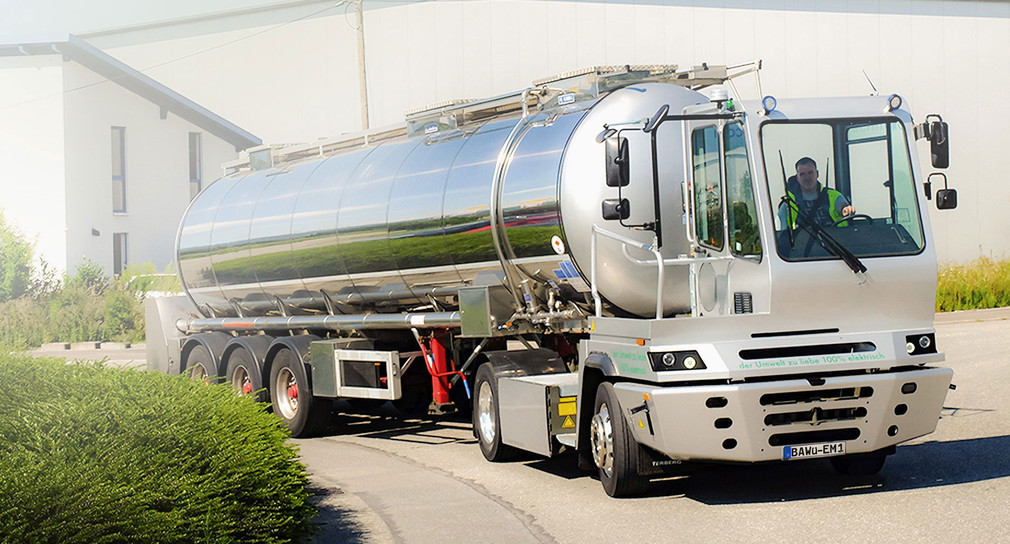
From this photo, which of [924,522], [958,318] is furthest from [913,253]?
[958,318]

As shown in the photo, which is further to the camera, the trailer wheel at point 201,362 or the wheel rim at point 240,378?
the trailer wheel at point 201,362

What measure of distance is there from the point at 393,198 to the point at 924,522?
24.2ft

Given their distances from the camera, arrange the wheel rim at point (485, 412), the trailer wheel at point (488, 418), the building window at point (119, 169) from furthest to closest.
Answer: the building window at point (119, 169)
the wheel rim at point (485, 412)
the trailer wheel at point (488, 418)

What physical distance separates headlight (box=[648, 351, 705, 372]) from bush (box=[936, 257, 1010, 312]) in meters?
21.6

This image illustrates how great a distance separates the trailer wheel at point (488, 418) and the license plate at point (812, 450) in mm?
3439

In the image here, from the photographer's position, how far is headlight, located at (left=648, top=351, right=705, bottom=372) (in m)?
9.18

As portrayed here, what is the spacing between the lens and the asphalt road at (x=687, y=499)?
27.7ft

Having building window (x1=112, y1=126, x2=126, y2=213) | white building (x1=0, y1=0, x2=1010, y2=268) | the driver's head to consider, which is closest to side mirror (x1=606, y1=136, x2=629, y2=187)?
the driver's head

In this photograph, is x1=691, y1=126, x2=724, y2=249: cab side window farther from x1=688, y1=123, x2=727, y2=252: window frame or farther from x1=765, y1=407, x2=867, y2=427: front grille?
x1=765, y1=407, x2=867, y2=427: front grille

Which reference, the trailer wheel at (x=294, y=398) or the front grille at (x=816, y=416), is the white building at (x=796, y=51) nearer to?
the trailer wheel at (x=294, y=398)

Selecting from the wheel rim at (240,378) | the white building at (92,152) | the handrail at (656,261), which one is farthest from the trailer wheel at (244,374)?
the white building at (92,152)

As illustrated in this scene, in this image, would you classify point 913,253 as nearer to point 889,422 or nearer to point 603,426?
point 889,422

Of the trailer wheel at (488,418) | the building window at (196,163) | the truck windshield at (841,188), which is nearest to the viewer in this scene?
the truck windshield at (841,188)

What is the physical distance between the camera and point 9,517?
6082 mm
